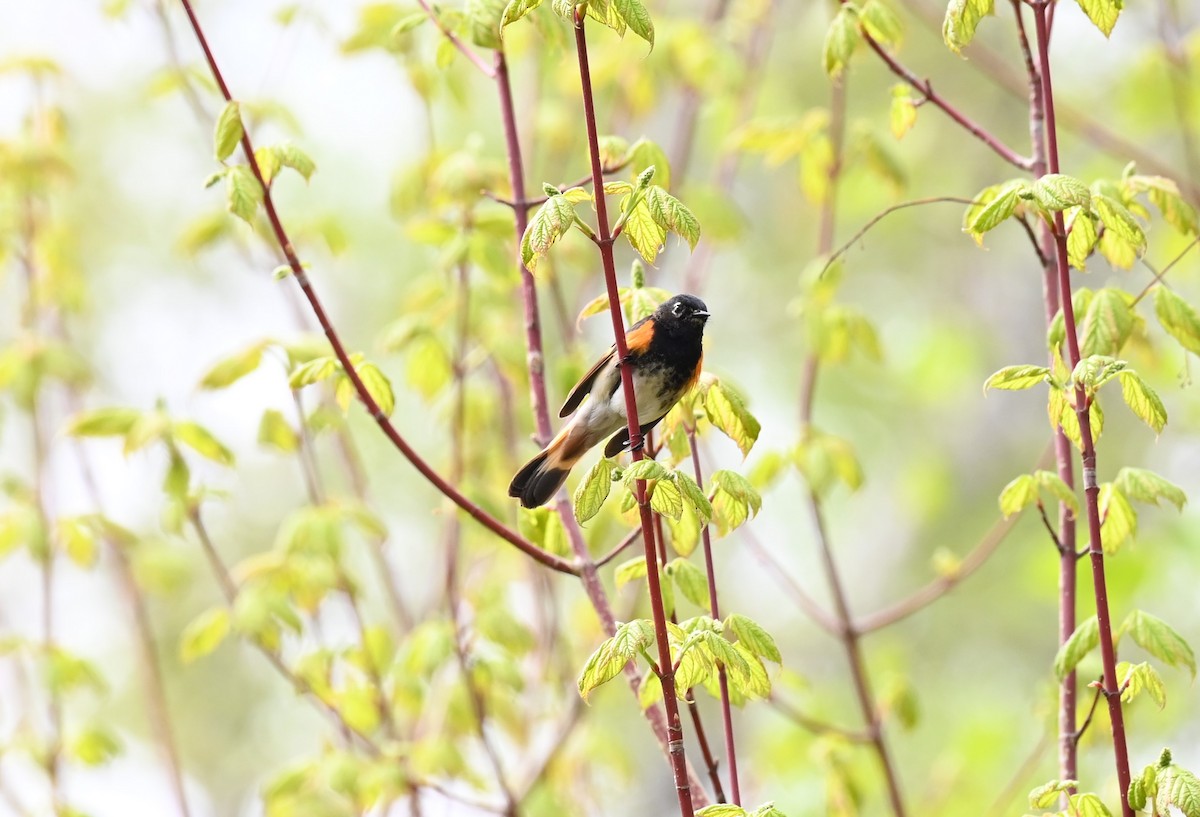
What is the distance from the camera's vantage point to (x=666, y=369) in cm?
271

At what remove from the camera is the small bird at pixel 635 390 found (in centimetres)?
271

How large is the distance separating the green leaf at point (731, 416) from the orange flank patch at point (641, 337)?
54 cm

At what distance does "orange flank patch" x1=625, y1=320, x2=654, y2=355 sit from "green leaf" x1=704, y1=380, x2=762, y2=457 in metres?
0.54

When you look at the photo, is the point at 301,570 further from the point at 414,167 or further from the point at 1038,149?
the point at 1038,149

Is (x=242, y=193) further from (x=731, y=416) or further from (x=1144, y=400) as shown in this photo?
(x=1144, y=400)

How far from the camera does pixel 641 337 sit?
2.74 meters

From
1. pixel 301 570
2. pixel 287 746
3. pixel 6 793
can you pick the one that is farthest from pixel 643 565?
pixel 287 746

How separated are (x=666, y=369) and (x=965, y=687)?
7060 mm

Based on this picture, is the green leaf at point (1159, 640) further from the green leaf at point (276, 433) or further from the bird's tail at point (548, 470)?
the green leaf at point (276, 433)

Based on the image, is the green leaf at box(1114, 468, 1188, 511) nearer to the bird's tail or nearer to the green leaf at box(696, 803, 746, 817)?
the green leaf at box(696, 803, 746, 817)

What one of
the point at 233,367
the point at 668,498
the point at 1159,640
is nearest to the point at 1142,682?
the point at 1159,640

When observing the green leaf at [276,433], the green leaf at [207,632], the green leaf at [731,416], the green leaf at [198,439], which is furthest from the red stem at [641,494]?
the green leaf at [207,632]

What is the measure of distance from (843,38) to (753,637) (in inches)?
49.7

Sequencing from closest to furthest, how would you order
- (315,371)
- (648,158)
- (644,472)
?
(644,472), (315,371), (648,158)
